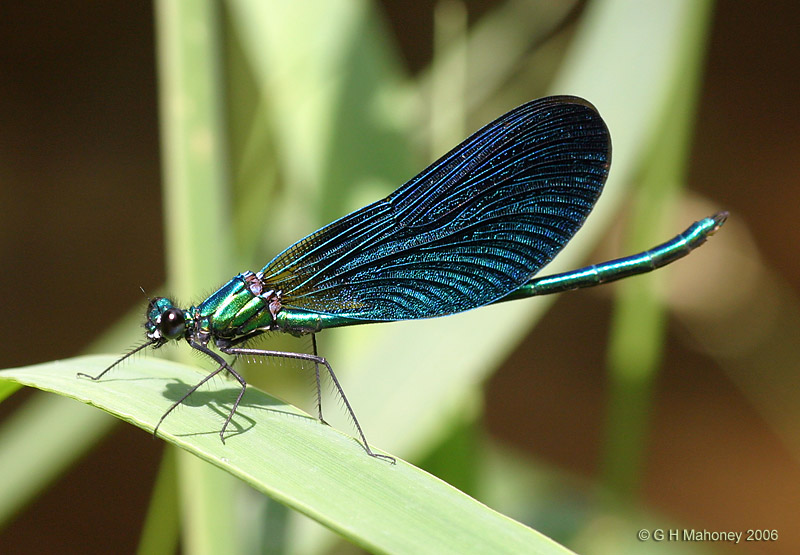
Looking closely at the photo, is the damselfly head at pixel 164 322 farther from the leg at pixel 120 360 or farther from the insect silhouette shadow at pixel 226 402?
the insect silhouette shadow at pixel 226 402

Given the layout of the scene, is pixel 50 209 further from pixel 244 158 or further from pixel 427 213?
pixel 427 213

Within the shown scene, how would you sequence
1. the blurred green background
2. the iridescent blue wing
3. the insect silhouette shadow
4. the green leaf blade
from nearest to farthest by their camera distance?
the green leaf blade → the insect silhouette shadow → the iridescent blue wing → the blurred green background

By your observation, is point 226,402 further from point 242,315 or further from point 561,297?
point 561,297

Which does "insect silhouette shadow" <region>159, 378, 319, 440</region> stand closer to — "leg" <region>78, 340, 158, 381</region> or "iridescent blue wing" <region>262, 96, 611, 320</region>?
"leg" <region>78, 340, 158, 381</region>

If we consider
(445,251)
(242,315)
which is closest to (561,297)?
(445,251)

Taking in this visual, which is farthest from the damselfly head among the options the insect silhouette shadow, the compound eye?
the insect silhouette shadow

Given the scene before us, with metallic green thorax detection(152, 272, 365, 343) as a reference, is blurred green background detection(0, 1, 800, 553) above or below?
above

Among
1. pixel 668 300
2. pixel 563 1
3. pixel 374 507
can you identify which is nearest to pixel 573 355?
pixel 668 300
